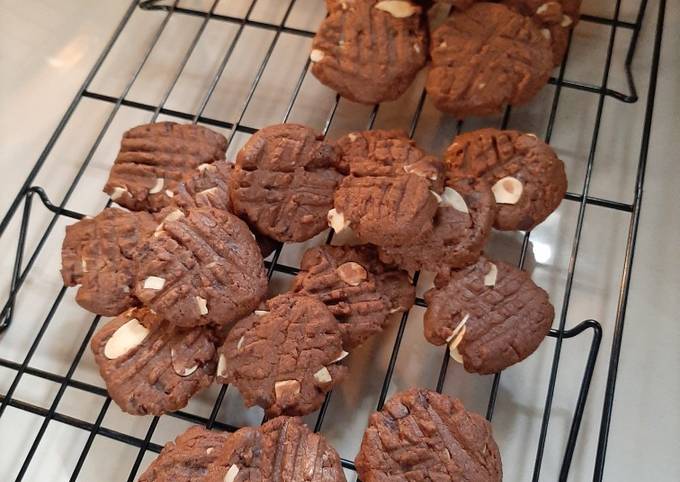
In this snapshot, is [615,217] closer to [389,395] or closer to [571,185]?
[571,185]

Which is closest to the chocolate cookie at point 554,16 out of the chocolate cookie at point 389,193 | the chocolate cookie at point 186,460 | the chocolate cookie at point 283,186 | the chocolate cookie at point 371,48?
the chocolate cookie at point 371,48

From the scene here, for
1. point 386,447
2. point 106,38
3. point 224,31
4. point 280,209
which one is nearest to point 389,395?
point 386,447

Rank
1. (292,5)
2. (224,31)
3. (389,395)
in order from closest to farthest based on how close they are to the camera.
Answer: (389,395)
(292,5)
(224,31)

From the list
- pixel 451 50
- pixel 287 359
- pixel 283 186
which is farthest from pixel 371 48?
pixel 287 359

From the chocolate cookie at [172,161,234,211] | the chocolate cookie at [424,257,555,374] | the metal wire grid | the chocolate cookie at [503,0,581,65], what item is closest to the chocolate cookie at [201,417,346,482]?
the metal wire grid

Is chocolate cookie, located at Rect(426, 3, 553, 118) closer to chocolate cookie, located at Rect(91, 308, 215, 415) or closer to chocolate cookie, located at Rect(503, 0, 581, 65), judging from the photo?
chocolate cookie, located at Rect(503, 0, 581, 65)

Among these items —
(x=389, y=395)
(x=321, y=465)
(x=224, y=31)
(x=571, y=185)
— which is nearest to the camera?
(x=321, y=465)
